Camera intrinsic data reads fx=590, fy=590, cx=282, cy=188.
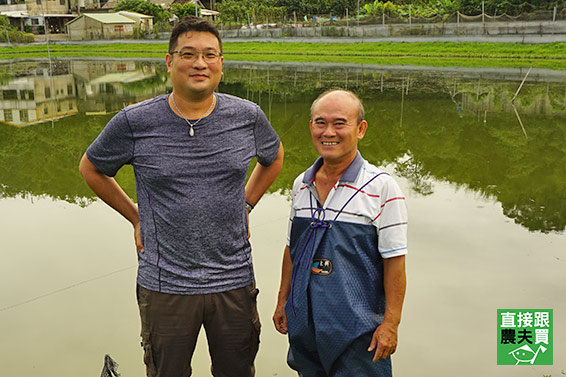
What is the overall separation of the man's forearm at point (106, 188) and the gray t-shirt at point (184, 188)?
0.19m

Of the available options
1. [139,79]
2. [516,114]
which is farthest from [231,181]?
[139,79]

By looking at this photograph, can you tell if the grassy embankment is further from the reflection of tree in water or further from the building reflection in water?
the reflection of tree in water

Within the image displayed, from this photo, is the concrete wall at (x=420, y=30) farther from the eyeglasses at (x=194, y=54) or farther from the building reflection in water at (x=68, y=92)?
the eyeglasses at (x=194, y=54)

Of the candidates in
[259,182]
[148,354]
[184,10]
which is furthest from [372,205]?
[184,10]

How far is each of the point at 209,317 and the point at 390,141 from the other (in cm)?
761

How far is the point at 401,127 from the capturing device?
1099 cm

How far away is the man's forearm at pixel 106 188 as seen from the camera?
273 cm

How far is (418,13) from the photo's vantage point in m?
Result: 38.3

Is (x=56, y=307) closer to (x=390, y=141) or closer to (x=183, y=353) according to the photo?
(x=183, y=353)

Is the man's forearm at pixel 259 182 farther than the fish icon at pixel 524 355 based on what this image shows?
No

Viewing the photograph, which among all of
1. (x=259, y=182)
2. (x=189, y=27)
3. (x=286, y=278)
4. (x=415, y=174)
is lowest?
(x=415, y=174)

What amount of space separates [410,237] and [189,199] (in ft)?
11.6

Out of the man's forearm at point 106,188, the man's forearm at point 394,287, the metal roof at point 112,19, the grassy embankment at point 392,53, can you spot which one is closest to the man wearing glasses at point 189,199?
the man's forearm at point 106,188

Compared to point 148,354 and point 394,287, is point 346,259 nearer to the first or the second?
point 394,287
